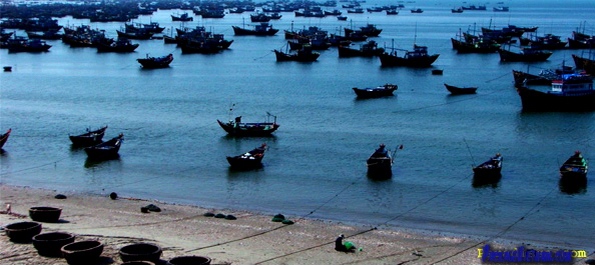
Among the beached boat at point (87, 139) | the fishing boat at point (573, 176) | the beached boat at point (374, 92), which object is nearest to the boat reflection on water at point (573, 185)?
the fishing boat at point (573, 176)

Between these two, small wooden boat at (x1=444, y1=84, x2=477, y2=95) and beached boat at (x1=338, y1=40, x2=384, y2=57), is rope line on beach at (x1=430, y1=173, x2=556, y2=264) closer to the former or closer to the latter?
small wooden boat at (x1=444, y1=84, x2=477, y2=95)

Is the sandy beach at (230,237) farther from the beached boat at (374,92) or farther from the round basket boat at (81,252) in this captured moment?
the beached boat at (374,92)

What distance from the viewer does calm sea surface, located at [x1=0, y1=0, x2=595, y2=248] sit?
26.2 metres

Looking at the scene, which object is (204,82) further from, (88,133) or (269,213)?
(269,213)

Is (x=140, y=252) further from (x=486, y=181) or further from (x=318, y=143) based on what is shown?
(x=318, y=143)

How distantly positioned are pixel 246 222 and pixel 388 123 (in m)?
20.6

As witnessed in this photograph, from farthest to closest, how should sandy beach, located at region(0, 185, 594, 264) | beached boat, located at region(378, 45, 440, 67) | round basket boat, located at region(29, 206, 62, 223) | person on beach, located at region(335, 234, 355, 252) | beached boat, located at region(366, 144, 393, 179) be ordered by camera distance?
beached boat, located at region(378, 45, 440, 67), beached boat, located at region(366, 144, 393, 179), round basket boat, located at region(29, 206, 62, 223), person on beach, located at region(335, 234, 355, 252), sandy beach, located at region(0, 185, 594, 264)

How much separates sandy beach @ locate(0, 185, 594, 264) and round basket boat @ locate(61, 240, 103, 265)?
0.32 m

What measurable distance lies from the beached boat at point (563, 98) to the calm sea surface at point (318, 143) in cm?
102

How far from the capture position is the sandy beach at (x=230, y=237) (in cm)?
1839

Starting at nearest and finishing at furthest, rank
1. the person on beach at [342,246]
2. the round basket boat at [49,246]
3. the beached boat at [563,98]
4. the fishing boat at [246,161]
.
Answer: the round basket boat at [49,246] → the person on beach at [342,246] → the fishing boat at [246,161] → the beached boat at [563,98]

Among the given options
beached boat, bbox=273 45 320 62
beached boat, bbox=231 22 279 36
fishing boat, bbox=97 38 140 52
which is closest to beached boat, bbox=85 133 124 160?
beached boat, bbox=273 45 320 62

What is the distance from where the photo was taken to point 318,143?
36.3m

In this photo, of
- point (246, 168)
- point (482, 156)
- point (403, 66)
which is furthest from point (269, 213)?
point (403, 66)
